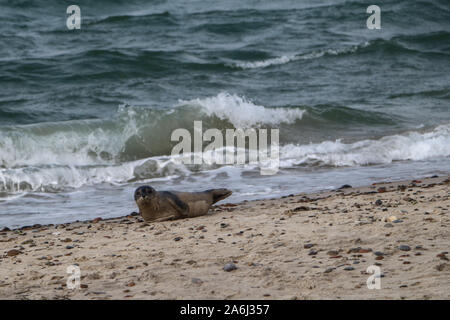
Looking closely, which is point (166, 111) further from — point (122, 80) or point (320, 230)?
point (320, 230)

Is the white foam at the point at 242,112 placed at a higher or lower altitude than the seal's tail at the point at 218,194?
higher

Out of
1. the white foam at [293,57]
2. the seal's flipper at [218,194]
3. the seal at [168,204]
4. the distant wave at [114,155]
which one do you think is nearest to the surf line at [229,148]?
the distant wave at [114,155]

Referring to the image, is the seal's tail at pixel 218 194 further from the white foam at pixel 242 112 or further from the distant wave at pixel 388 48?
the distant wave at pixel 388 48

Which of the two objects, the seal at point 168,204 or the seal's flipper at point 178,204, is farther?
the seal's flipper at point 178,204

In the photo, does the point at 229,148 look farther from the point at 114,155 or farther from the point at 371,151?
the point at 371,151

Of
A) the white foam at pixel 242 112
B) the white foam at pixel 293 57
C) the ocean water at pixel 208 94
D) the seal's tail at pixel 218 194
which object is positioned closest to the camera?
the seal's tail at pixel 218 194

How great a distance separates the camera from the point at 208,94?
1396 cm

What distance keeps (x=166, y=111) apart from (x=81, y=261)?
7282 millimetres

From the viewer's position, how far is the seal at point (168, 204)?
20.3 ft

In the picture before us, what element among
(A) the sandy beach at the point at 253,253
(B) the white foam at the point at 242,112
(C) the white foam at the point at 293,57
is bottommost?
(A) the sandy beach at the point at 253,253

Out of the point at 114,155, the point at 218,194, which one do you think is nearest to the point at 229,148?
the point at 114,155

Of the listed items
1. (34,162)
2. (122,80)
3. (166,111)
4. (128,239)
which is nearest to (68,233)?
(128,239)

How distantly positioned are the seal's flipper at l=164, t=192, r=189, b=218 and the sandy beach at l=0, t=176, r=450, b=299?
0.53 ft

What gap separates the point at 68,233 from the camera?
6.09m
